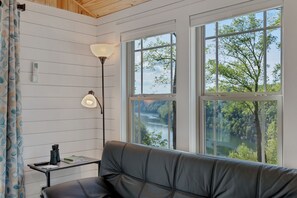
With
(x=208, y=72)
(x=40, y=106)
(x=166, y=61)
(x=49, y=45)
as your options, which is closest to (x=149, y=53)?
(x=166, y=61)

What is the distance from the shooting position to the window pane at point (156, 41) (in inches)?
112

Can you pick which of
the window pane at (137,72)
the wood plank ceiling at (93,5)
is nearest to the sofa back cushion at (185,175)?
the window pane at (137,72)

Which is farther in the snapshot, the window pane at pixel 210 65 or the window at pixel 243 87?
the window pane at pixel 210 65

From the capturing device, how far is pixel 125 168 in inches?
97.0

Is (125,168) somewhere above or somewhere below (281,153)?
below

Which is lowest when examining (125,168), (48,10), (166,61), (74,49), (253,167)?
(125,168)

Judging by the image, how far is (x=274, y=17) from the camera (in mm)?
2098

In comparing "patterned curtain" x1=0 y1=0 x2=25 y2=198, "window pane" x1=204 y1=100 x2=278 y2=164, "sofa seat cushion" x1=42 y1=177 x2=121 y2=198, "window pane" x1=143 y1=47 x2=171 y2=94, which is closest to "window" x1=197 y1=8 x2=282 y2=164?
"window pane" x1=204 y1=100 x2=278 y2=164

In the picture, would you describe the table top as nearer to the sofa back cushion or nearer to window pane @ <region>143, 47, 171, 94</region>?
the sofa back cushion

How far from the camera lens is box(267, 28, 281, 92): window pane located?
2076 mm

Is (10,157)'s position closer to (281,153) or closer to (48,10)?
(48,10)

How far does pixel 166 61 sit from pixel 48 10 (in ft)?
4.59

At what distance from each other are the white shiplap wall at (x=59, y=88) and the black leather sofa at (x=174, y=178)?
2.52 feet

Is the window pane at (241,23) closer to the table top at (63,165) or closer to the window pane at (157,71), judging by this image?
the window pane at (157,71)
